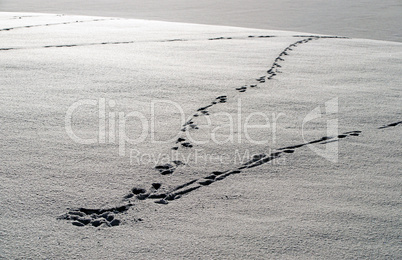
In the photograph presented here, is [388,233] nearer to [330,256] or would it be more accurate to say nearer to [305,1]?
[330,256]

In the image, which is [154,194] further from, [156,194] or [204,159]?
[204,159]

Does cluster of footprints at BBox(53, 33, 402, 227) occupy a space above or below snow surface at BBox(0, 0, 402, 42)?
below

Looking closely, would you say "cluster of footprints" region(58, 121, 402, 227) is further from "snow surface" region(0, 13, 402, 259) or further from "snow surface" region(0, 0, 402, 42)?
"snow surface" region(0, 0, 402, 42)

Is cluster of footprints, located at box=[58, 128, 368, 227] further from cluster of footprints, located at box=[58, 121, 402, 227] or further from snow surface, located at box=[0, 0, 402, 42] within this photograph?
snow surface, located at box=[0, 0, 402, 42]

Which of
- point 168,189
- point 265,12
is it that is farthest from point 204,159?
point 265,12

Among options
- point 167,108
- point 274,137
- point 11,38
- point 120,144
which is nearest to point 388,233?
point 274,137

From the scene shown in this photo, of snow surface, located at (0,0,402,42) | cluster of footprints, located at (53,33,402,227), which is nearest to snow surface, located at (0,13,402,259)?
cluster of footprints, located at (53,33,402,227)

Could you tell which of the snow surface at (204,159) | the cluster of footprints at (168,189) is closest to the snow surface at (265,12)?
the snow surface at (204,159)

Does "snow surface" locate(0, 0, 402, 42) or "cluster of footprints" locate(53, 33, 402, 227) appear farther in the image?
"snow surface" locate(0, 0, 402, 42)

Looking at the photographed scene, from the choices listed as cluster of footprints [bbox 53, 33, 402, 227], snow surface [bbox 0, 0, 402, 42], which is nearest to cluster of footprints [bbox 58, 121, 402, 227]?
cluster of footprints [bbox 53, 33, 402, 227]
